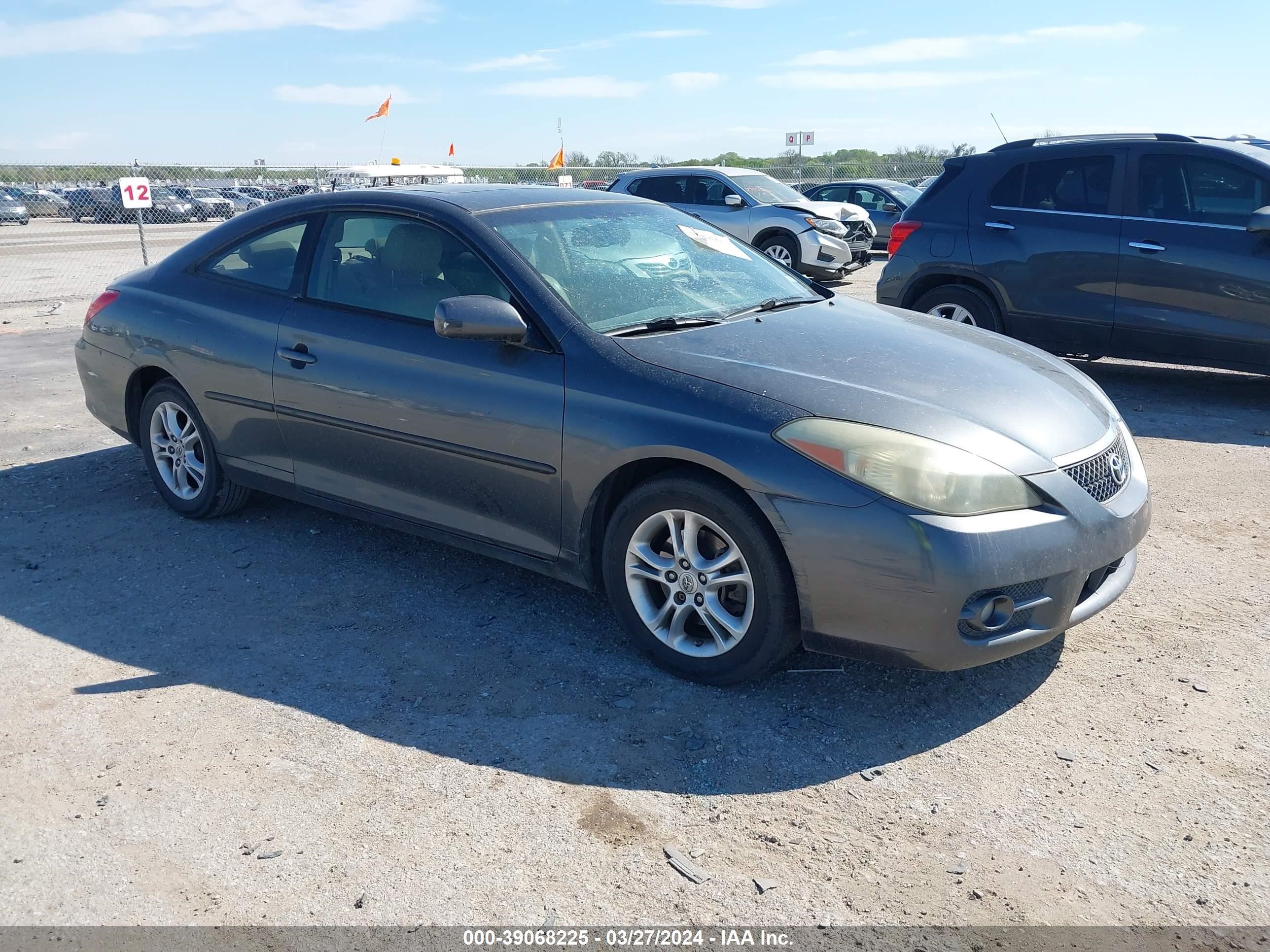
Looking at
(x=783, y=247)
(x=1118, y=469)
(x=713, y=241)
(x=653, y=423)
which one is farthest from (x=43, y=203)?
(x=1118, y=469)

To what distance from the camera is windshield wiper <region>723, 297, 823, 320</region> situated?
14.3 ft

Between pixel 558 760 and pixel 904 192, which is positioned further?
pixel 904 192

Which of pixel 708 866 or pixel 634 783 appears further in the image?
pixel 634 783

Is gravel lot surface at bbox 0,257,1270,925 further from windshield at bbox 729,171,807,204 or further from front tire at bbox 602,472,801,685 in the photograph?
windshield at bbox 729,171,807,204

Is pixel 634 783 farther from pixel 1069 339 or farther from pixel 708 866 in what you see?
pixel 1069 339

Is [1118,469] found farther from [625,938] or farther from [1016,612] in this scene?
[625,938]

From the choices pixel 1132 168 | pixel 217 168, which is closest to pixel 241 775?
pixel 1132 168

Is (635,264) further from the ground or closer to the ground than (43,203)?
further from the ground

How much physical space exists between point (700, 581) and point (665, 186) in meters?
13.3

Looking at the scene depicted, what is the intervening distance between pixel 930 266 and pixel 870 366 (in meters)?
4.95

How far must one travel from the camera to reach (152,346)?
5.28 meters

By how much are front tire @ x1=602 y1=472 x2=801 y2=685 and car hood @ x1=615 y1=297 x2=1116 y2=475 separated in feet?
1.37

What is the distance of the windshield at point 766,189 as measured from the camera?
15.8 m

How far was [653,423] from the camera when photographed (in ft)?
11.8
